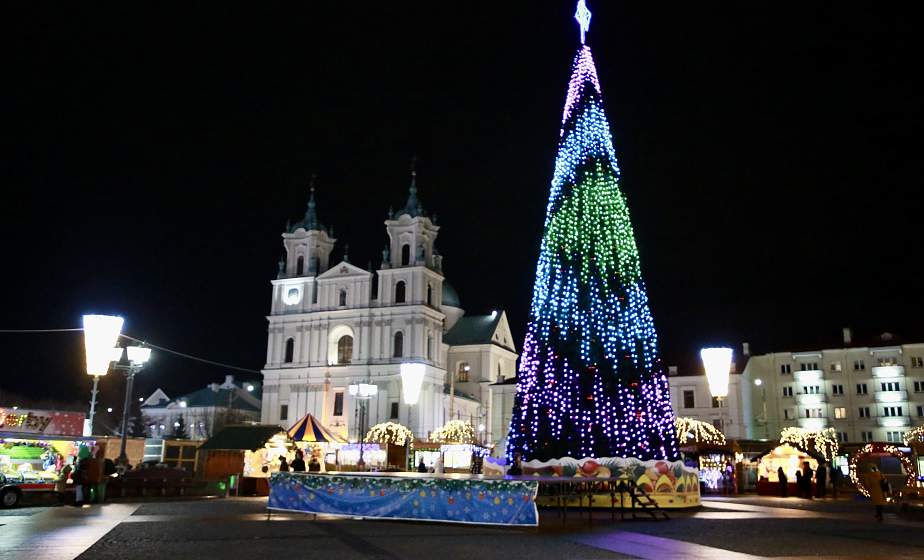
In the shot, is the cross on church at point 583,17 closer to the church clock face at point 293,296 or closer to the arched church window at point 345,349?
the arched church window at point 345,349

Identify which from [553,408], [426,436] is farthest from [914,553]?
[426,436]

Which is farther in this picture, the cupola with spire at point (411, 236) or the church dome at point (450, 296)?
the church dome at point (450, 296)

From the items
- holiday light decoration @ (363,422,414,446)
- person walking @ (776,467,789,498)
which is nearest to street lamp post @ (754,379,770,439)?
holiday light decoration @ (363,422,414,446)

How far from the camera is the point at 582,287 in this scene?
866 inches

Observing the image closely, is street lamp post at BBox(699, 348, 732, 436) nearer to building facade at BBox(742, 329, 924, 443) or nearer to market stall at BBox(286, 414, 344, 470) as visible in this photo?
market stall at BBox(286, 414, 344, 470)

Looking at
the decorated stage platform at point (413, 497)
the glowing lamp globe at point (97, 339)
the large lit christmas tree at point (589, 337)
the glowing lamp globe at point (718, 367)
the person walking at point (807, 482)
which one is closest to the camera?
the decorated stage platform at point (413, 497)

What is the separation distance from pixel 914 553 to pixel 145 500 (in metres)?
22.9

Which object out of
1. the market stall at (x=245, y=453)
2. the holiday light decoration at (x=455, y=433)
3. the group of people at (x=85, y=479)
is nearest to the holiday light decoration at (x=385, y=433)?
the holiday light decoration at (x=455, y=433)

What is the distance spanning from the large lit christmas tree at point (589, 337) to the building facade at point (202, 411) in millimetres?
62985

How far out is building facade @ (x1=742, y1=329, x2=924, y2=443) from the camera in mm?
60406

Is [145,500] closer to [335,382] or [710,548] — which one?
[710,548]

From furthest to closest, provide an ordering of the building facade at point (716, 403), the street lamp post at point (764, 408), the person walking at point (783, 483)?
the building facade at point (716, 403) → the street lamp post at point (764, 408) → the person walking at point (783, 483)

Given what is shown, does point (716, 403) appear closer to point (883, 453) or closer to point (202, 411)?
point (883, 453)

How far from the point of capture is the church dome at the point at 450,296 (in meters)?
83.3
